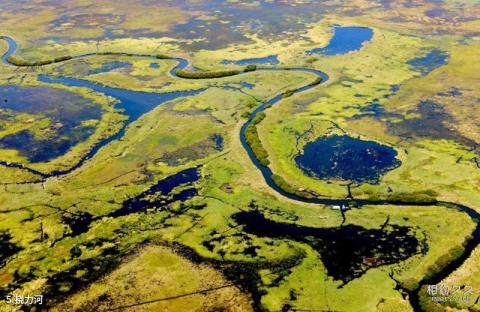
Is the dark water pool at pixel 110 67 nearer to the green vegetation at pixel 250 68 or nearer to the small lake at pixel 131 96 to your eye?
the small lake at pixel 131 96

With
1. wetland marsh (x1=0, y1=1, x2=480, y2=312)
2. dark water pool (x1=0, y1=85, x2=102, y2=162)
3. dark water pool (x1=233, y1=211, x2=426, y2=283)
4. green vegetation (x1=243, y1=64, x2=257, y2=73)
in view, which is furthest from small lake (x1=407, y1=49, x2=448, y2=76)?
dark water pool (x1=0, y1=85, x2=102, y2=162)

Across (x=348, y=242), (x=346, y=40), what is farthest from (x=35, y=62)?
(x=348, y=242)

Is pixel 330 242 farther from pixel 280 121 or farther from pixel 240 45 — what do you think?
pixel 240 45

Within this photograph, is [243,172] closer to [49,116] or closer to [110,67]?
[49,116]

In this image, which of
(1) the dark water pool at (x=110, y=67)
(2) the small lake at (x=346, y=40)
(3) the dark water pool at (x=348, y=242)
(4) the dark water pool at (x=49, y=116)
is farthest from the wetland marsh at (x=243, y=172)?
(1) the dark water pool at (x=110, y=67)

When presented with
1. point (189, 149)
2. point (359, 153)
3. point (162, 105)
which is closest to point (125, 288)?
point (189, 149)

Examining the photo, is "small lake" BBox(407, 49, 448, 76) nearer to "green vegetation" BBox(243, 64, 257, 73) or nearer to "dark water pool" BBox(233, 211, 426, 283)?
"green vegetation" BBox(243, 64, 257, 73)
